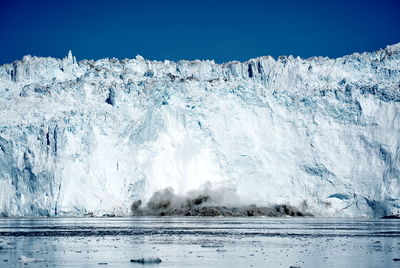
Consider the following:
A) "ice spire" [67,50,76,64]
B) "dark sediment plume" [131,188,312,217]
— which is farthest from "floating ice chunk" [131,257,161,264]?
"ice spire" [67,50,76,64]

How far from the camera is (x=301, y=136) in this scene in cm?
11631

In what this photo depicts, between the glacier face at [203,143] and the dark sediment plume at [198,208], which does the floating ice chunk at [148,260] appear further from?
the dark sediment plume at [198,208]

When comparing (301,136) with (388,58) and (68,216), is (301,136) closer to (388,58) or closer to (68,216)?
(388,58)

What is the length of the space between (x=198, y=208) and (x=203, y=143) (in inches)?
455

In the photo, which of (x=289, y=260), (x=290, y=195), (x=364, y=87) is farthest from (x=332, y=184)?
(x=289, y=260)

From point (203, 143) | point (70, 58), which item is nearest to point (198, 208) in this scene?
point (203, 143)

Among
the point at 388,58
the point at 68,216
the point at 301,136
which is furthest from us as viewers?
the point at 388,58

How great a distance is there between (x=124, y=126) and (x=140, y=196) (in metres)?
12.9

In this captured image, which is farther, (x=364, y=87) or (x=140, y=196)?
(x=364, y=87)

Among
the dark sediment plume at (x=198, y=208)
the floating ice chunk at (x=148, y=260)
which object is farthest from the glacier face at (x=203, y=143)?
the floating ice chunk at (x=148, y=260)

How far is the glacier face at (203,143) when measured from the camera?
102062mm

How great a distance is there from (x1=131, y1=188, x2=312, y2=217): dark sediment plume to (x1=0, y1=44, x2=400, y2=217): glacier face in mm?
1701

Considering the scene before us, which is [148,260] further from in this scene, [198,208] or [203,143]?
[198,208]

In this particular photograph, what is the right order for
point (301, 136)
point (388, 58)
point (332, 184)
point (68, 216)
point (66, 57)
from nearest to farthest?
point (68, 216) < point (332, 184) < point (301, 136) < point (388, 58) < point (66, 57)
